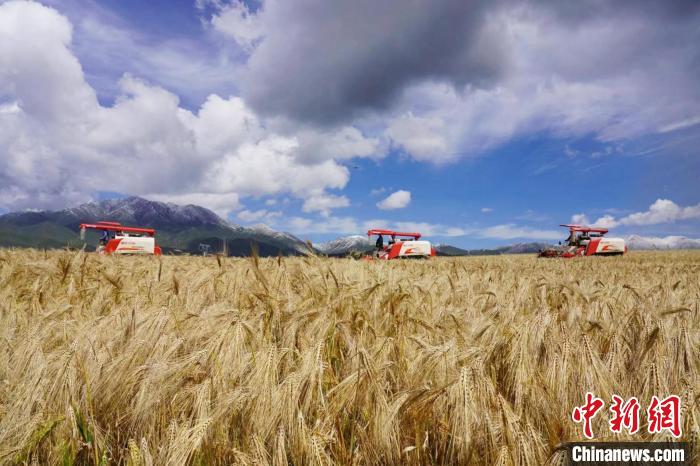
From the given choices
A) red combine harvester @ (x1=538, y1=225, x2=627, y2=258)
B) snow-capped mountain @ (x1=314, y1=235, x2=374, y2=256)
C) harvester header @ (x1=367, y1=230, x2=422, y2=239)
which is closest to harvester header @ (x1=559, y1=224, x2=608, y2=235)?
red combine harvester @ (x1=538, y1=225, x2=627, y2=258)

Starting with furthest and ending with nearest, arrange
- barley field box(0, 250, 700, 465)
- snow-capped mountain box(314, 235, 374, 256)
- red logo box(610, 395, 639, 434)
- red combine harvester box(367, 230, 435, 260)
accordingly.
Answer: red combine harvester box(367, 230, 435, 260)
snow-capped mountain box(314, 235, 374, 256)
red logo box(610, 395, 639, 434)
barley field box(0, 250, 700, 465)

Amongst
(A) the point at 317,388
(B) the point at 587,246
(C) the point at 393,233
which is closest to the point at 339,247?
(A) the point at 317,388

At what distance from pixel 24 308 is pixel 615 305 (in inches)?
222

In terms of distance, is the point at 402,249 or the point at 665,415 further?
the point at 402,249

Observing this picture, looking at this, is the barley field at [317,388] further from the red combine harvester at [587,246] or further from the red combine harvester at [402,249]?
the red combine harvester at [587,246]

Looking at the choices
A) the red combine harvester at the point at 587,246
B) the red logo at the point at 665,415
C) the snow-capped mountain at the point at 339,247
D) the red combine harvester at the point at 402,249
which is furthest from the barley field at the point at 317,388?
the red combine harvester at the point at 587,246

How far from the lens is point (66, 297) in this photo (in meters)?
3.81

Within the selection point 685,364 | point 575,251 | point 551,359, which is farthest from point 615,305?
point 575,251

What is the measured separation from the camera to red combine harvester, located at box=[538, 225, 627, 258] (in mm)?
30500

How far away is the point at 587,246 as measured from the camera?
31656mm

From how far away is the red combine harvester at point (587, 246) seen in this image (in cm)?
3050

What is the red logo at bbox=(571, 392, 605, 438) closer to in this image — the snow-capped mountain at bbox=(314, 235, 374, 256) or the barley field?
the barley field

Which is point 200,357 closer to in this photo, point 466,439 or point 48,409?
point 48,409

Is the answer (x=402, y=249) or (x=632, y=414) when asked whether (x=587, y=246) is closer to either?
(x=402, y=249)
